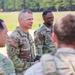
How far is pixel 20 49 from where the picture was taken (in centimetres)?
Result: 450

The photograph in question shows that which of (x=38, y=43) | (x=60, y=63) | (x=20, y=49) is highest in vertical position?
(x=60, y=63)

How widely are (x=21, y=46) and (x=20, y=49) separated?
0.05 meters

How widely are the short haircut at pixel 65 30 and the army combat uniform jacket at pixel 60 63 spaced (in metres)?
0.07

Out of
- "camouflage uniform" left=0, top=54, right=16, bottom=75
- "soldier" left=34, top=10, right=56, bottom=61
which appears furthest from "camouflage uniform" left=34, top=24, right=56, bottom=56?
"camouflage uniform" left=0, top=54, right=16, bottom=75

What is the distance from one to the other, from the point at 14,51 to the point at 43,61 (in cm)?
248

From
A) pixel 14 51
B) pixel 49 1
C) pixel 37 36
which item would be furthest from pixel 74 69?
pixel 49 1

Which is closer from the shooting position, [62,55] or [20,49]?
[62,55]

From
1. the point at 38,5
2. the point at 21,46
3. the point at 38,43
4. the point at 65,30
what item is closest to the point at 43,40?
the point at 38,43

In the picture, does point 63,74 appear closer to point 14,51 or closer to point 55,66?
point 55,66

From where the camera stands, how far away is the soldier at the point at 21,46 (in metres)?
4.43

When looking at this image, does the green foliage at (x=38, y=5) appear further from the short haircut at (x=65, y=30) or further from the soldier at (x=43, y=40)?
the short haircut at (x=65, y=30)

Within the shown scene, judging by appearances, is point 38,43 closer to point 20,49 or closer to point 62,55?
point 20,49

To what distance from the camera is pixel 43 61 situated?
196cm

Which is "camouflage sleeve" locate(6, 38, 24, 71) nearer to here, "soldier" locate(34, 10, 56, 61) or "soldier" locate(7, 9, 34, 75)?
"soldier" locate(7, 9, 34, 75)
